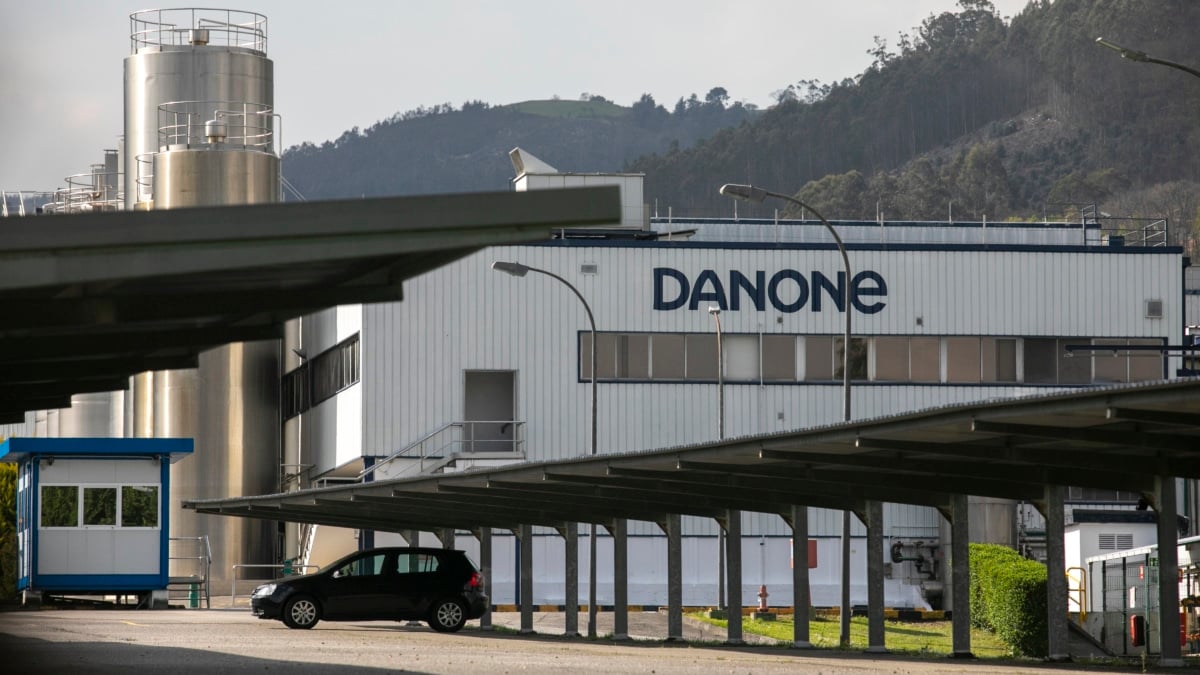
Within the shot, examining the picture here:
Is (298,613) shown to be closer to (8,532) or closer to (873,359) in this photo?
(8,532)

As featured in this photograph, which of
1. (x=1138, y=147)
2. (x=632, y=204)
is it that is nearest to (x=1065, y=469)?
(x=632, y=204)

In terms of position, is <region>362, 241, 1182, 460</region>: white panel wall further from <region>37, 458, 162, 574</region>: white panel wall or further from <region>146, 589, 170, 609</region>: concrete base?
<region>37, 458, 162, 574</region>: white panel wall

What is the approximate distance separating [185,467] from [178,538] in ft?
7.32

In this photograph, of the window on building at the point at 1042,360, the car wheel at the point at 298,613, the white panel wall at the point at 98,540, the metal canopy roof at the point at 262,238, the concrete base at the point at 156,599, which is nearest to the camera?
the metal canopy roof at the point at 262,238

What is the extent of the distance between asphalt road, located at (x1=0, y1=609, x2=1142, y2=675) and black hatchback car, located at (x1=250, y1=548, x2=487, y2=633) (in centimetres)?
39

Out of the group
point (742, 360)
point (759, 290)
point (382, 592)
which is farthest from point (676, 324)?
point (382, 592)

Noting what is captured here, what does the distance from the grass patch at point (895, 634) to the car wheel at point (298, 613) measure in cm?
830


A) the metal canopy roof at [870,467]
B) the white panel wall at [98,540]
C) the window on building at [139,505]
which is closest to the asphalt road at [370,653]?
the metal canopy roof at [870,467]

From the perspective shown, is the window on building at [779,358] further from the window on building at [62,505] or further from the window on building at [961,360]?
the window on building at [62,505]

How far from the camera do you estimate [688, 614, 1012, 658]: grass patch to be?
34312mm

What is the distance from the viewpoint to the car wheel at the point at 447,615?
103 ft

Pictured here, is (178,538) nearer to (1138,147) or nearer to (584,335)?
(584,335)

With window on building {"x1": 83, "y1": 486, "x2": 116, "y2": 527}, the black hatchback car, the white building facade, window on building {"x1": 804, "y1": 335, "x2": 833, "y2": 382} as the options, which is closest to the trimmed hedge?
the black hatchback car

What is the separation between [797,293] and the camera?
5294cm
